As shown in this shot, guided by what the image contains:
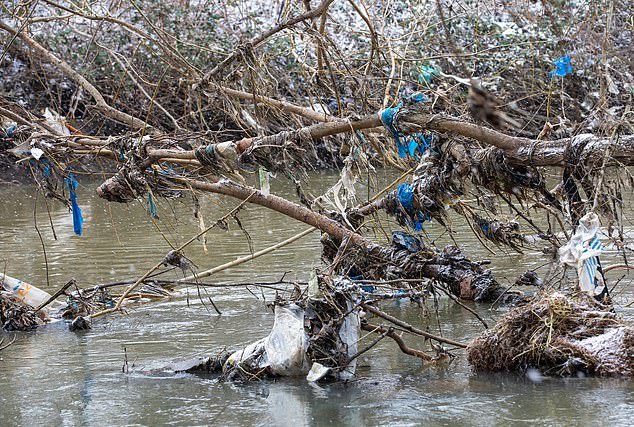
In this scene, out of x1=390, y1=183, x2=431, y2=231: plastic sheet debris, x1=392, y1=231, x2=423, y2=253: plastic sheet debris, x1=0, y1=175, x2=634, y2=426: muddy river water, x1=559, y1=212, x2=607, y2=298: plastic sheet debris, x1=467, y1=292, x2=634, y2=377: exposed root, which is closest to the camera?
x1=0, y1=175, x2=634, y2=426: muddy river water

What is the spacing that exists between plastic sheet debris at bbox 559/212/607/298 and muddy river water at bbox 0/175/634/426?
74 cm

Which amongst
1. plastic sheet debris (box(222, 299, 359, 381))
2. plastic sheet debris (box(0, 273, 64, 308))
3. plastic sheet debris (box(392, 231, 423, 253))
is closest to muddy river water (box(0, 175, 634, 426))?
plastic sheet debris (box(222, 299, 359, 381))

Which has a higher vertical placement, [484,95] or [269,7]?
[269,7]

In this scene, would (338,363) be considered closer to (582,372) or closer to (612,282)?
(582,372)

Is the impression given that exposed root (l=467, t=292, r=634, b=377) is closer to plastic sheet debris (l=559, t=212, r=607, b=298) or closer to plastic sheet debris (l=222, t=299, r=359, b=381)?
plastic sheet debris (l=559, t=212, r=607, b=298)

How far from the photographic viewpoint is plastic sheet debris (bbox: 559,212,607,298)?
577 cm

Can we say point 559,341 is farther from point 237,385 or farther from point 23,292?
point 23,292

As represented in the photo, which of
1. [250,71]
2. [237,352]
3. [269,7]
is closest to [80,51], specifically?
[269,7]

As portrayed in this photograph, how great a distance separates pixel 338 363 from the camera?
5766mm

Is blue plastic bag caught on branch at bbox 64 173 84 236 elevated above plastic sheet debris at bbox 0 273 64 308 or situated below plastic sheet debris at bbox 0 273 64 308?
above

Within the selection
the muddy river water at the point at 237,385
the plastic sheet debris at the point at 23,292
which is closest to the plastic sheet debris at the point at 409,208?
the muddy river water at the point at 237,385

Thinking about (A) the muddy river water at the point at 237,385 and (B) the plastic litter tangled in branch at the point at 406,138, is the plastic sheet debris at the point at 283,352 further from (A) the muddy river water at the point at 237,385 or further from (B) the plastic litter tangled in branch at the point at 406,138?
(B) the plastic litter tangled in branch at the point at 406,138

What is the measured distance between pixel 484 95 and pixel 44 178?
6021mm

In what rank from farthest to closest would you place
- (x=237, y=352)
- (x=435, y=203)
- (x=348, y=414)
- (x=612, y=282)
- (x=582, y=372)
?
(x=612, y=282) < (x=435, y=203) < (x=237, y=352) < (x=582, y=372) < (x=348, y=414)
